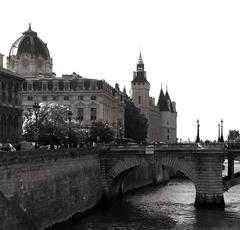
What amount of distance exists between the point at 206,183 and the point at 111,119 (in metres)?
69.1

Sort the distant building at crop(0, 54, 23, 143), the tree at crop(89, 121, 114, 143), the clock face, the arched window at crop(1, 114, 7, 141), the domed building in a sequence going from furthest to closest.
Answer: the clock face, the domed building, the tree at crop(89, 121, 114, 143), the arched window at crop(1, 114, 7, 141), the distant building at crop(0, 54, 23, 143)

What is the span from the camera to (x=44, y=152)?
54.2 m

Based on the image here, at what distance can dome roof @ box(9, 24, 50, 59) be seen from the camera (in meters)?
137

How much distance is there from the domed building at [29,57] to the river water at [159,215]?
62.1 m

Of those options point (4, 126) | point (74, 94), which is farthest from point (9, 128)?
point (74, 94)

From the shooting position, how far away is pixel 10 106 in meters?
72.8

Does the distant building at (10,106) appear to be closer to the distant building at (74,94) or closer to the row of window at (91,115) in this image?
the distant building at (74,94)

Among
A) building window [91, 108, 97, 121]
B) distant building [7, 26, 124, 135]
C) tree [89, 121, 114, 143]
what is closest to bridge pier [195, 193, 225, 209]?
tree [89, 121, 114, 143]

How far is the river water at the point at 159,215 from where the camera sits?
5709 cm

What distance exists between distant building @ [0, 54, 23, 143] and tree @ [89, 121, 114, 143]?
3441cm

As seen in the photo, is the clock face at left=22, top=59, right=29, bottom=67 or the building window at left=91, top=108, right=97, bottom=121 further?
the clock face at left=22, top=59, right=29, bottom=67

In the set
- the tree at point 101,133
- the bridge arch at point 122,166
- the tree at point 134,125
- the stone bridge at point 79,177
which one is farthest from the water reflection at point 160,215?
the tree at point 134,125

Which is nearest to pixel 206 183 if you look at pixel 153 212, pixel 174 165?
pixel 174 165

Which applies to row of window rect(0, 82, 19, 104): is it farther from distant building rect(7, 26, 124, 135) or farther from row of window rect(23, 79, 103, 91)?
row of window rect(23, 79, 103, 91)
